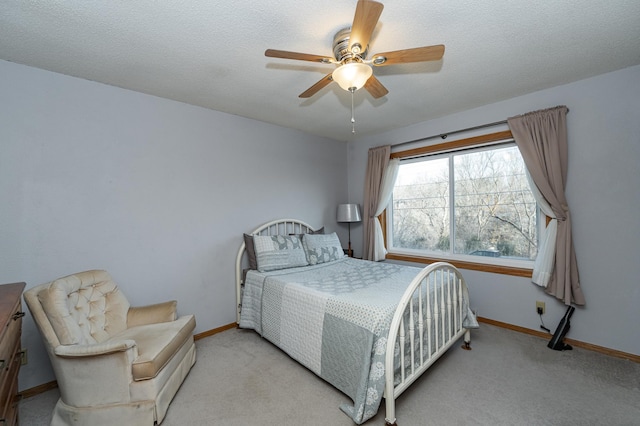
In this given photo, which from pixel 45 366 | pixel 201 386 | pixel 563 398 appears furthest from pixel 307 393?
pixel 45 366

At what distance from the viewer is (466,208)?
3.30 meters

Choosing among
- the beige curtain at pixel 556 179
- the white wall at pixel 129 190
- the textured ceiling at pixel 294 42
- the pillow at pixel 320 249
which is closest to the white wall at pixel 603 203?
the beige curtain at pixel 556 179

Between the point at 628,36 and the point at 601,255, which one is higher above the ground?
the point at 628,36

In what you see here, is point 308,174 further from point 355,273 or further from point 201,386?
point 201,386

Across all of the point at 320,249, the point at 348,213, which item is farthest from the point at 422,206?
the point at 320,249

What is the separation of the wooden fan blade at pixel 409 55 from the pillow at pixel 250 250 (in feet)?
7.35

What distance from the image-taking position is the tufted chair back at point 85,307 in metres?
1.59

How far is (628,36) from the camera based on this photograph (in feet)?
6.00

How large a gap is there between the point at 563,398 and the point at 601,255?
1415 mm

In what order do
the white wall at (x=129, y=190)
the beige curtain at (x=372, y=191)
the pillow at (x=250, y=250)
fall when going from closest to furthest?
the white wall at (x=129, y=190), the pillow at (x=250, y=250), the beige curtain at (x=372, y=191)

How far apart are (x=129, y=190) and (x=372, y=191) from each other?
3.08 meters

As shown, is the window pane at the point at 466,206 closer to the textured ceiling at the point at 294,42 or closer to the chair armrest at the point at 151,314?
the textured ceiling at the point at 294,42

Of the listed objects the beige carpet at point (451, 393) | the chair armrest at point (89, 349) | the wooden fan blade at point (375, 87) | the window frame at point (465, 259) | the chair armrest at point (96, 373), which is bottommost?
the beige carpet at point (451, 393)

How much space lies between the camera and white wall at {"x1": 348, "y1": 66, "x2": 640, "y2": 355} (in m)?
2.27
